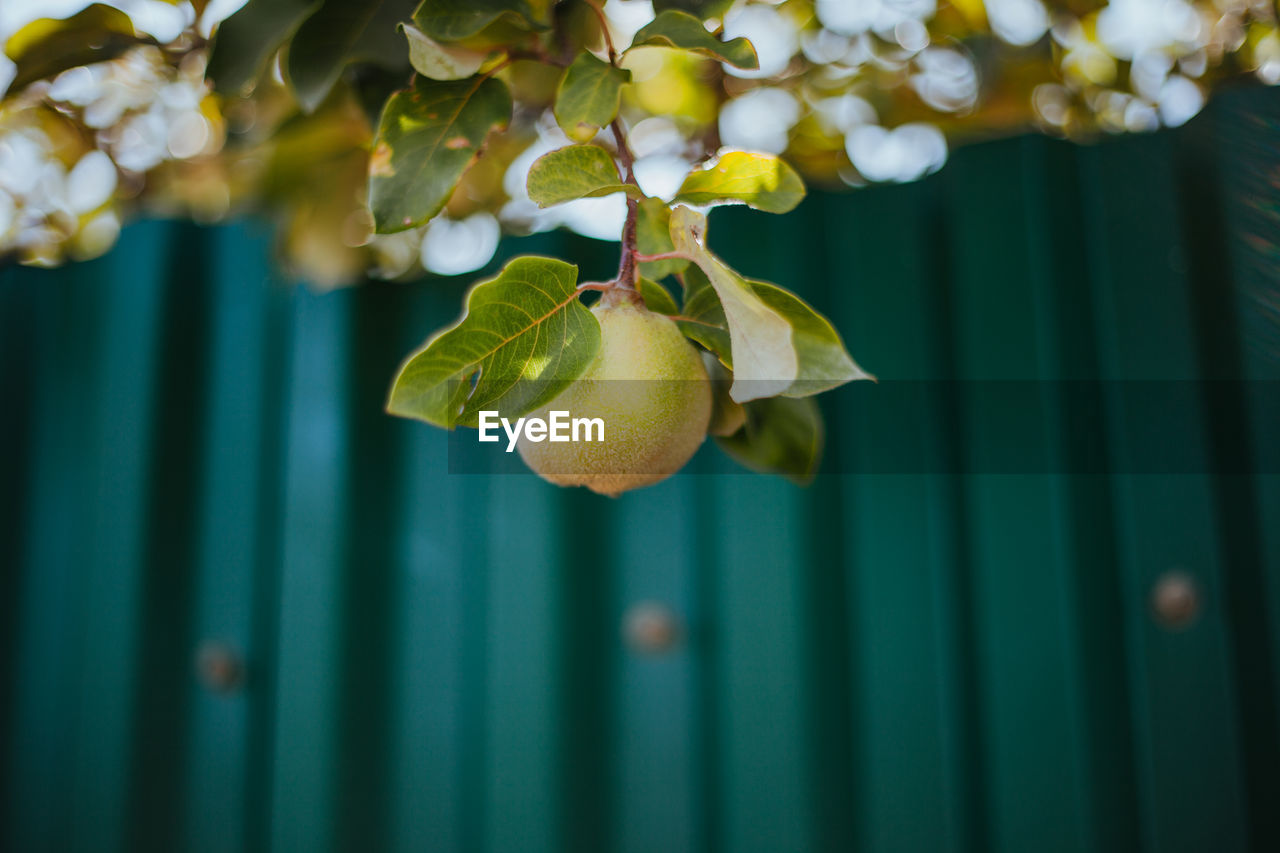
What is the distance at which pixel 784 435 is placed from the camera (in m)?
0.62

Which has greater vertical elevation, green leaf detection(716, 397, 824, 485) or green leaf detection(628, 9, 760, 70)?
green leaf detection(628, 9, 760, 70)

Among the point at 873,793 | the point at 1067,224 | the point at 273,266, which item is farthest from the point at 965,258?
the point at 273,266

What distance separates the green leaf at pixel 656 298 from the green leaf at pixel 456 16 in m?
0.21

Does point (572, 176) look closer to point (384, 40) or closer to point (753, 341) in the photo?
point (753, 341)

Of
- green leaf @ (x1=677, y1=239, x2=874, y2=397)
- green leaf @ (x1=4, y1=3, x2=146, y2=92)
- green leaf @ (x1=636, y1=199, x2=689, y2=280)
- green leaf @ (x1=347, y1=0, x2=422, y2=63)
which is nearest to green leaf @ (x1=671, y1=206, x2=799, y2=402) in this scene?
green leaf @ (x1=677, y1=239, x2=874, y2=397)

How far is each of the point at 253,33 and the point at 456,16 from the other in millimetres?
183

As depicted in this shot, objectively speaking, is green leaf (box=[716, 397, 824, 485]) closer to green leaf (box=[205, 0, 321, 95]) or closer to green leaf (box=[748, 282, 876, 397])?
green leaf (box=[748, 282, 876, 397])

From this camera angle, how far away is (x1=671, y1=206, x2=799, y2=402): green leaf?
374 mm

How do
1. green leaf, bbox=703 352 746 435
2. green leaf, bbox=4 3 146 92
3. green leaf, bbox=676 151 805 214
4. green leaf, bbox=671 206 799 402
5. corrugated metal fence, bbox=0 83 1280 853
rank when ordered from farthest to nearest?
corrugated metal fence, bbox=0 83 1280 853, green leaf, bbox=4 3 146 92, green leaf, bbox=703 352 746 435, green leaf, bbox=676 151 805 214, green leaf, bbox=671 206 799 402

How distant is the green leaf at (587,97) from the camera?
0.53 metres

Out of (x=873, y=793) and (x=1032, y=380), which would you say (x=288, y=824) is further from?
(x=1032, y=380)

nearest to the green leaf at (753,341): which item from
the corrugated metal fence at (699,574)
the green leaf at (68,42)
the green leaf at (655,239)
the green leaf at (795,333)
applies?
the green leaf at (795,333)

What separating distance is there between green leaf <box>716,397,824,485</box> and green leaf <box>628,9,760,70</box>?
24 centimetres

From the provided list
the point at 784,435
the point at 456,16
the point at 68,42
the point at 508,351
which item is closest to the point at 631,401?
the point at 508,351
